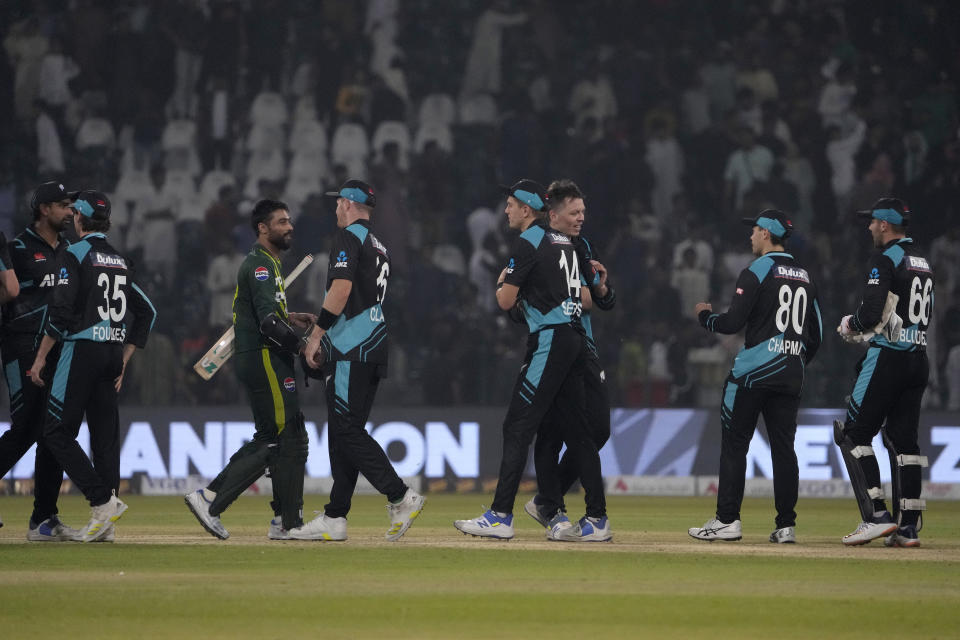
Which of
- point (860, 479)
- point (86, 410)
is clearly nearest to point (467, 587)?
point (86, 410)

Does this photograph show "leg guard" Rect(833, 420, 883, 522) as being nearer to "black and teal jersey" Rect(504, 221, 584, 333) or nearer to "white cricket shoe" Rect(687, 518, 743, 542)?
"white cricket shoe" Rect(687, 518, 743, 542)

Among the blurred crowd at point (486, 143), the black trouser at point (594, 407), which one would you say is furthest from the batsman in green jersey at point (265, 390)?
the blurred crowd at point (486, 143)

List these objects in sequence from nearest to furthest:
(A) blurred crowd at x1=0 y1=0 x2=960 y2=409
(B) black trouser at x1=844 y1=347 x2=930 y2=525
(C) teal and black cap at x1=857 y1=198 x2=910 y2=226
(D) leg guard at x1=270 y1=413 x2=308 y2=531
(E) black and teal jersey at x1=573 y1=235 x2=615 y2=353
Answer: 1. (D) leg guard at x1=270 y1=413 x2=308 y2=531
2. (B) black trouser at x1=844 y1=347 x2=930 y2=525
3. (C) teal and black cap at x1=857 y1=198 x2=910 y2=226
4. (E) black and teal jersey at x1=573 y1=235 x2=615 y2=353
5. (A) blurred crowd at x1=0 y1=0 x2=960 y2=409

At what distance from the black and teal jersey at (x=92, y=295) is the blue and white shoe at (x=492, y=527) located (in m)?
2.88

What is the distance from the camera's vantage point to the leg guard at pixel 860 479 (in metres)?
11.1

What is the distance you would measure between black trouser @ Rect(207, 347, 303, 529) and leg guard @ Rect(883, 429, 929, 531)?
4.50 meters

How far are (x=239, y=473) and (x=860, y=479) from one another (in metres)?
4.60

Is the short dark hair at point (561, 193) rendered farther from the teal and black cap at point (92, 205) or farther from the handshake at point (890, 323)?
the teal and black cap at point (92, 205)

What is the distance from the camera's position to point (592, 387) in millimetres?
→ 11281

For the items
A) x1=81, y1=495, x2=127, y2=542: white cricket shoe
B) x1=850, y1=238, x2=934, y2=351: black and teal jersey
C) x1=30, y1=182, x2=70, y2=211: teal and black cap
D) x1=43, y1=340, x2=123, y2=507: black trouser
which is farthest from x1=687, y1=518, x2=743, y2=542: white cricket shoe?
x1=30, y1=182, x2=70, y2=211: teal and black cap

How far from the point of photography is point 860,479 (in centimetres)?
1120

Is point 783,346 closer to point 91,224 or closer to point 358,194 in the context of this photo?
point 358,194

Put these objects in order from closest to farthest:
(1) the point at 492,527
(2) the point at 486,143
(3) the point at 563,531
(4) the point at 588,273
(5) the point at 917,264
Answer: (1) the point at 492,527 → (3) the point at 563,531 → (5) the point at 917,264 → (4) the point at 588,273 → (2) the point at 486,143

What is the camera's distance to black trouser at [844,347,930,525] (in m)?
11.1
